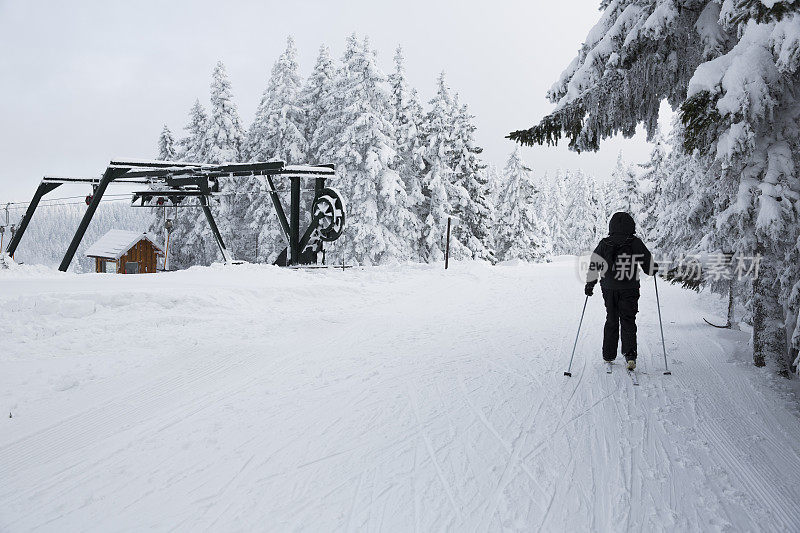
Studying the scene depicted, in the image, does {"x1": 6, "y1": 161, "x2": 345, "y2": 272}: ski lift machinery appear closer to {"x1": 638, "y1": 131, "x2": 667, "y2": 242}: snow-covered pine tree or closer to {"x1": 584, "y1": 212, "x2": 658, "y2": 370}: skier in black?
{"x1": 584, "y1": 212, "x2": 658, "y2": 370}: skier in black

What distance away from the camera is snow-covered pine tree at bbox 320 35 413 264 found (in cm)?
2597

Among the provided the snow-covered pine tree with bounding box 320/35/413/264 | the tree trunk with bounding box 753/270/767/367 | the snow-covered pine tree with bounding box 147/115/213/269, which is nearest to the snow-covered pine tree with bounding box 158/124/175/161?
the snow-covered pine tree with bounding box 147/115/213/269

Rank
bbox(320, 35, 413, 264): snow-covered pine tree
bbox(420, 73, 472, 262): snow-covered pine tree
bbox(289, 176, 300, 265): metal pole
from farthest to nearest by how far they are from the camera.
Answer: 1. bbox(420, 73, 472, 262): snow-covered pine tree
2. bbox(320, 35, 413, 264): snow-covered pine tree
3. bbox(289, 176, 300, 265): metal pole

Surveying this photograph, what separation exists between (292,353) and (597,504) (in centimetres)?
477

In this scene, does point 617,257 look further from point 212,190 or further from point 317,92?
point 317,92

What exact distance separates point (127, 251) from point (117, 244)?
1564mm

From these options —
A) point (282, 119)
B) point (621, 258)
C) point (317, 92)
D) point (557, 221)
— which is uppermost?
point (317, 92)

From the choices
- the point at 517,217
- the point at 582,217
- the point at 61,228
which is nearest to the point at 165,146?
the point at 517,217

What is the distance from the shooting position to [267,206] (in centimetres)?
2861

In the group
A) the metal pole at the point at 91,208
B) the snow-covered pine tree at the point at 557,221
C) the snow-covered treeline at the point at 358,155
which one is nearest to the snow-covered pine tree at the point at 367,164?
the snow-covered treeline at the point at 358,155

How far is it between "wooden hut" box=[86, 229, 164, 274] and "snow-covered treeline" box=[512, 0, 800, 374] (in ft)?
112

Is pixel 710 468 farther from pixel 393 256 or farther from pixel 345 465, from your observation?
pixel 393 256

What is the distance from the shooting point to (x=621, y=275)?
655 centimetres

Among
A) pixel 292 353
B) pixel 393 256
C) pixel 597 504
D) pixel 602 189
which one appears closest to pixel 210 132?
pixel 393 256
